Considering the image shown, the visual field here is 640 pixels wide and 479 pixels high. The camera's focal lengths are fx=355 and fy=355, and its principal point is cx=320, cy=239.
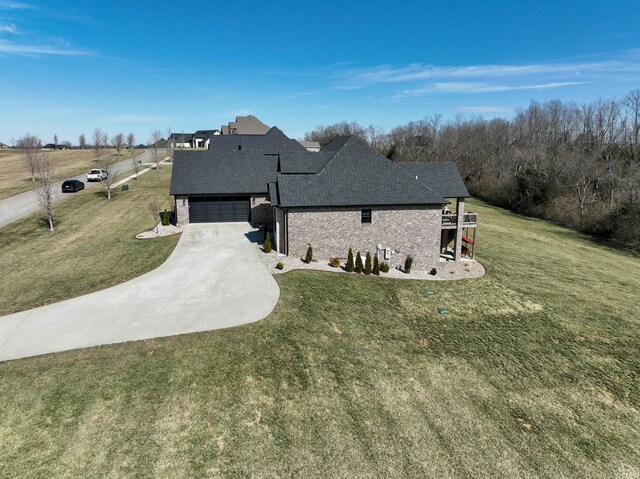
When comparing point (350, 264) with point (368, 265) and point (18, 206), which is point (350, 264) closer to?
point (368, 265)

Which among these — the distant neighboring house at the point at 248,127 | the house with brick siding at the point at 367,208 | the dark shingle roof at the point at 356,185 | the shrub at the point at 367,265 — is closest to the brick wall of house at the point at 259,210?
the house with brick siding at the point at 367,208

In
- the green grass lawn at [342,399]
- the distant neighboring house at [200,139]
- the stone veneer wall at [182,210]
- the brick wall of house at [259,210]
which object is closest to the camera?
the green grass lawn at [342,399]

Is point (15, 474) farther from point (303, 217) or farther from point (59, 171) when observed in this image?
point (59, 171)

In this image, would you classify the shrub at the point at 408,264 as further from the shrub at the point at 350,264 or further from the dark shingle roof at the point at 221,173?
the dark shingle roof at the point at 221,173

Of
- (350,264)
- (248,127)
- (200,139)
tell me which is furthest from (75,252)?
(200,139)

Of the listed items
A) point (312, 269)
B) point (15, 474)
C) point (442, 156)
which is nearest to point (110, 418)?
point (15, 474)

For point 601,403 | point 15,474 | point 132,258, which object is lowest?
point 601,403
